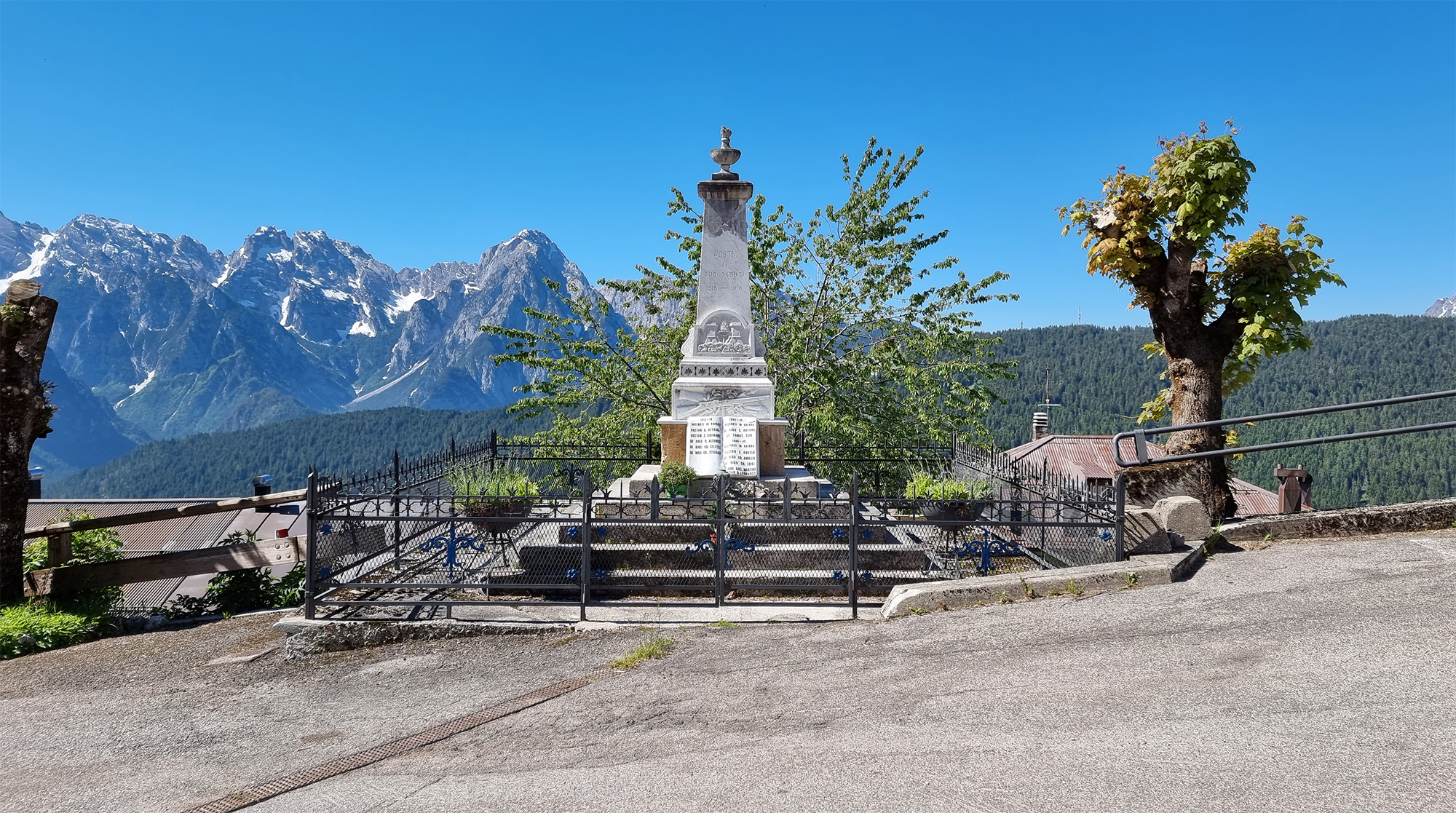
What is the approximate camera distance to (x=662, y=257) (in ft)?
59.7

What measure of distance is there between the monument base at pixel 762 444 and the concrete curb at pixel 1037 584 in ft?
15.7

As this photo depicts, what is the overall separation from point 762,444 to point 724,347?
155 cm

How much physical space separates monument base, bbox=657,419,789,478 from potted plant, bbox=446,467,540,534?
2.02 meters

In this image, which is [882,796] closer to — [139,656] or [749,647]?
[749,647]

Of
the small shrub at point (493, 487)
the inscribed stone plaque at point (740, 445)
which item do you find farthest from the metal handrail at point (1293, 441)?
the small shrub at point (493, 487)

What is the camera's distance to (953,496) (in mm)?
9211

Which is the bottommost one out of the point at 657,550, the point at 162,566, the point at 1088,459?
the point at 162,566

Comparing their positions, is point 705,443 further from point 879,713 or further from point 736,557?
point 879,713

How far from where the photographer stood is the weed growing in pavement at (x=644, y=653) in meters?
5.89

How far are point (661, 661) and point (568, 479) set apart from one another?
8122mm

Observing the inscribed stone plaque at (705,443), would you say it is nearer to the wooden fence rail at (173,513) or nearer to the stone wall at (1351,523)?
the wooden fence rail at (173,513)

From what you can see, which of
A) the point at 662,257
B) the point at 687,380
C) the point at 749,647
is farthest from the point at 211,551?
the point at 662,257

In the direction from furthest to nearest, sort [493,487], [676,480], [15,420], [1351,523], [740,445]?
[740,445] → [676,480] → [15,420] → [493,487] → [1351,523]

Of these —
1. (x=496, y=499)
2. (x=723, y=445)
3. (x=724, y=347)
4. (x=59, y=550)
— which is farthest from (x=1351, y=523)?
(x=59, y=550)
